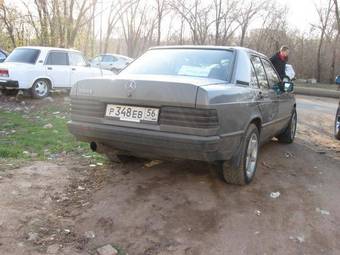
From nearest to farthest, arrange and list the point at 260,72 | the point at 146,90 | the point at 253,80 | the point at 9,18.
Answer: the point at 146,90 < the point at 253,80 < the point at 260,72 < the point at 9,18

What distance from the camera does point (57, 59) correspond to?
1288cm

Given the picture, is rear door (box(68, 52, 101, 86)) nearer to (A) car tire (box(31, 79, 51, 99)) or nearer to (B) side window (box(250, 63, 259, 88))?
(A) car tire (box(31, 79, 51, 99))

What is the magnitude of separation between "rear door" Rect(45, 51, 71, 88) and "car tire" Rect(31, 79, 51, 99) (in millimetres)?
235

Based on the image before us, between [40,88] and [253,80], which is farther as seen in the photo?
[40,88]

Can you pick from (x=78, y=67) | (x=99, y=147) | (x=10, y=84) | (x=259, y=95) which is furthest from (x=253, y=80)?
(x=78, y=67)

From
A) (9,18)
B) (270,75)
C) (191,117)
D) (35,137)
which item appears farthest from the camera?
(9,18)

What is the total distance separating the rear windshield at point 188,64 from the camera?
4.65 metres

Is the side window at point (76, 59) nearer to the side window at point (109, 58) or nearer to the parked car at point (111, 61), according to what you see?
the parked car at point (111, 61)

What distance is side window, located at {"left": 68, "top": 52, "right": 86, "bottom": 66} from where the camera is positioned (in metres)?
13.3

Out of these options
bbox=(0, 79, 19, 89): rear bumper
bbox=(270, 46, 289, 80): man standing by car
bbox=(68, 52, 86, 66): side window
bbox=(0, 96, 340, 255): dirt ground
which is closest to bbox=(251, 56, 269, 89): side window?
bbox=(0, 96, 340, 255): dirt ground

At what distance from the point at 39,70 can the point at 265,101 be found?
8649 millimetres

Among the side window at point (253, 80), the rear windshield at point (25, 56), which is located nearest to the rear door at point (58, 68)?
the rear windshield at point (25, 56)

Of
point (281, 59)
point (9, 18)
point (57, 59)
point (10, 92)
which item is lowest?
point (10, 92)

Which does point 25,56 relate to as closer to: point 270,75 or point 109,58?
point 270,75
